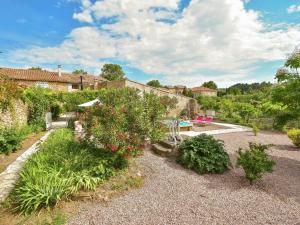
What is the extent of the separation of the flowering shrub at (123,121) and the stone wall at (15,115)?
7154mm

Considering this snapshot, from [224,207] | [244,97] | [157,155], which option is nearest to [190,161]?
[157,155]

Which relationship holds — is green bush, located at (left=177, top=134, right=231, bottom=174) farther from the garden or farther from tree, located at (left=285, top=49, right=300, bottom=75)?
tree, located at (left=285, top=49, right=300, bottom=75)

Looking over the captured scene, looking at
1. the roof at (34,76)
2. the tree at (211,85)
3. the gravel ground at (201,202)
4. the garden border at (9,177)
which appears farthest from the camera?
the tree at (211,85)

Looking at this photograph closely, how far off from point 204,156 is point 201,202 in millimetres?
2388

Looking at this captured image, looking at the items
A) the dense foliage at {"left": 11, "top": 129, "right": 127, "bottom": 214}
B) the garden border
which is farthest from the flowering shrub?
the garden border

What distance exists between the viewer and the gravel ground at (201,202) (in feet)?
14.5

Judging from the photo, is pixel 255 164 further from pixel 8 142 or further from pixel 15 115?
pixel 15 115

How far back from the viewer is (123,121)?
604 centimetres

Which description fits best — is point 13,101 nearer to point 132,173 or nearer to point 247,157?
point 132,173

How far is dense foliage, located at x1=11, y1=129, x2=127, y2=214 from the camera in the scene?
4.99 metres

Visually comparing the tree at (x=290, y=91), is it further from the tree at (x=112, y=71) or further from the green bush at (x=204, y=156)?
the tree at (x=112, y=71)

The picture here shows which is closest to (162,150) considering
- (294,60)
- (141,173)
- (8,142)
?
(141,173)

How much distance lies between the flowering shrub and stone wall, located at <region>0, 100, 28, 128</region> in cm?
715

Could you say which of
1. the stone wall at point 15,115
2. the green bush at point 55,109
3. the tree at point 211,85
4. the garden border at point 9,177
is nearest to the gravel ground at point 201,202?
the garden border at point 9,177
